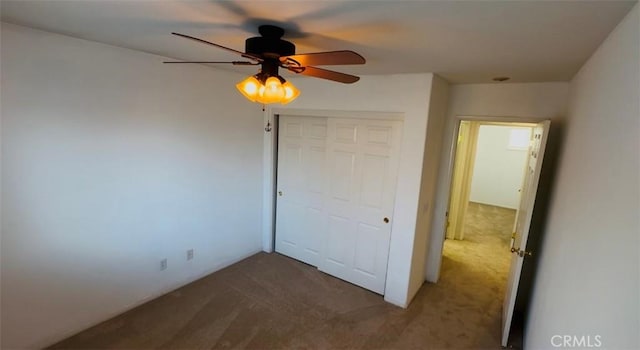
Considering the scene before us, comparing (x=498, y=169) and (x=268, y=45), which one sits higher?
(x=268, y=45)

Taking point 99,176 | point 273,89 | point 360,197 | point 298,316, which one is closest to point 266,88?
point 273,89

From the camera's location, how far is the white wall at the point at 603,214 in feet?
3.06

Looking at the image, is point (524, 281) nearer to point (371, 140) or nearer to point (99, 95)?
point (371, 140)

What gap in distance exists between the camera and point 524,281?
3.17m

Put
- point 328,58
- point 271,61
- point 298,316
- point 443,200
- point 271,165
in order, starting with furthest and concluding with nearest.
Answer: point 271,165 → point 443,200 → point 298,316 → point 271,61 → point 328,58

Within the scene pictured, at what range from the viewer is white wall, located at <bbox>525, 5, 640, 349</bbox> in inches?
36.8

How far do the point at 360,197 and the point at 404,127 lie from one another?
36.7 inches

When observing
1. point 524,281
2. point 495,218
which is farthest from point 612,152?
point 495,218

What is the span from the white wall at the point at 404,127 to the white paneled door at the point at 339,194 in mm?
121

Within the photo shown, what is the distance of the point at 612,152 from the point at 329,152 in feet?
8.40

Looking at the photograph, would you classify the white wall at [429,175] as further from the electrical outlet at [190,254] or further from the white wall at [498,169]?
the white wall at [498,169]

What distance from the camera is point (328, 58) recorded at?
1.45 metres

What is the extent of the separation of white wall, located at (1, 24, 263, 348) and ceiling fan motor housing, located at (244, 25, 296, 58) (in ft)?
5.22

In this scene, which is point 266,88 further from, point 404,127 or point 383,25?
point 404,127
